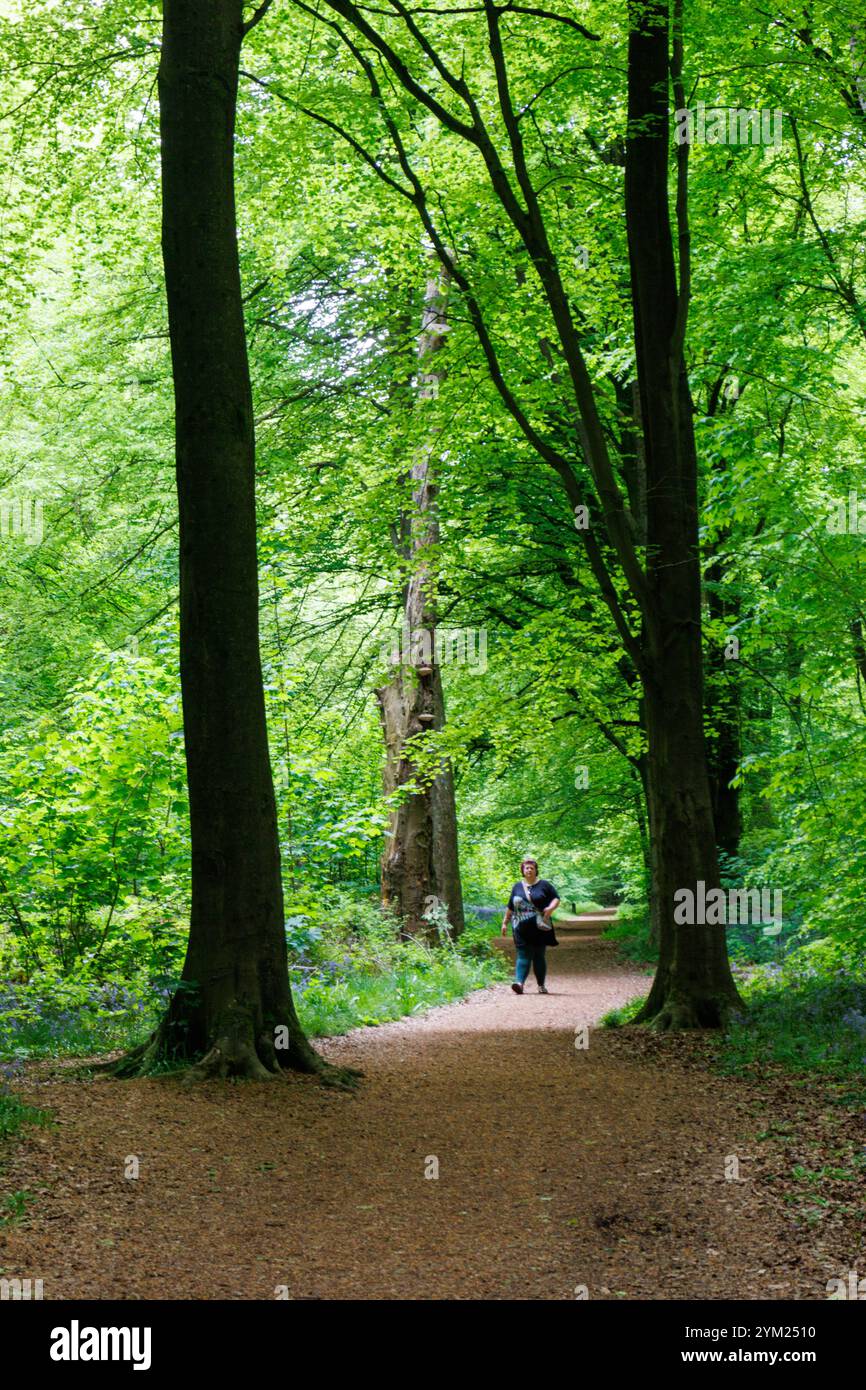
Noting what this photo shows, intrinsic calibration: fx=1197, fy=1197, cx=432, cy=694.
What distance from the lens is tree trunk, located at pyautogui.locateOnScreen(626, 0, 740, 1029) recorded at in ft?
36.4

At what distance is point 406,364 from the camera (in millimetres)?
14273

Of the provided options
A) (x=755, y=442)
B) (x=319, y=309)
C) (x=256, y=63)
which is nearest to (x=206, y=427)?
(x=755, y=442)

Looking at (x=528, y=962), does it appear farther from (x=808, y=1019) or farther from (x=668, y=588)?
(x=668, y=588)

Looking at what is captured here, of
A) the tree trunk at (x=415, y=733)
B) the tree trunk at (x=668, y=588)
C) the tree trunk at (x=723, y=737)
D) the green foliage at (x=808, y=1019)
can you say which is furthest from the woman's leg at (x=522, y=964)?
the tree trunk at (x=668, y=588)

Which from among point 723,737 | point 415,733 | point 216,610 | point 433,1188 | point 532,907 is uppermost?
point 216,610

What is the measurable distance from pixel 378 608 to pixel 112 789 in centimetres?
1024

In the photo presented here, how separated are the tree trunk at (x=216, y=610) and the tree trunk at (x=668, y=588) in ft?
13.4

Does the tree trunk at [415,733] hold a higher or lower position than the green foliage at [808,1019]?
higher

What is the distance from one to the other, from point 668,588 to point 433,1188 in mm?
6885

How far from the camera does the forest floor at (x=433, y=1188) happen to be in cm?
480

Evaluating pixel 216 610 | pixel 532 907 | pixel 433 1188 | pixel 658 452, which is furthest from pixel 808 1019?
pixel 216 610

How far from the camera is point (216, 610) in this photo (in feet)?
27.6

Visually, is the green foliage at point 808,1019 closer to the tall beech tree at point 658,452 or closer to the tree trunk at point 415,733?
the tall beech tree at point 658,452
